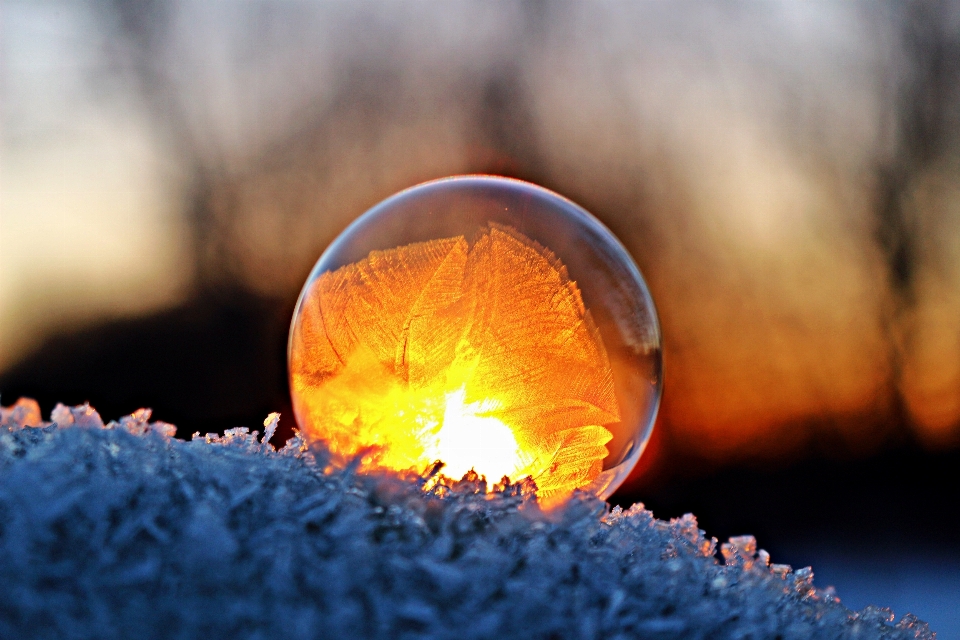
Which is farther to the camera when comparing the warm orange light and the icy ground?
the warm orange light

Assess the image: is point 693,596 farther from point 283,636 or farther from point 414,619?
point 283,636

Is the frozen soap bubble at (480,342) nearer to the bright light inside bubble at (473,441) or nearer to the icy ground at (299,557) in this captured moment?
the bright light inside bubble at (473,441)

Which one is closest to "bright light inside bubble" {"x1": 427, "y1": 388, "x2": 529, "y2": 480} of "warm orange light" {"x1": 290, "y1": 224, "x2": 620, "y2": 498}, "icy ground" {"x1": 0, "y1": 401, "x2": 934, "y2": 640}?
"warm orange light" {"x1": 290, "y1": 224, "x2": 620, "y2": 498}

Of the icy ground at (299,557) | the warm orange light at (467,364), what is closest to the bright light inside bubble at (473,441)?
the warm orange light at (467,364)

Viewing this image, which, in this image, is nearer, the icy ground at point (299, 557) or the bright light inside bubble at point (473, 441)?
the icy ground at point (299, 557)

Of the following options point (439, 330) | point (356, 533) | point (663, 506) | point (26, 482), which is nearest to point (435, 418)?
point (439, 330)

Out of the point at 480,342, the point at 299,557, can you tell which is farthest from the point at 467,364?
the point at 299,557

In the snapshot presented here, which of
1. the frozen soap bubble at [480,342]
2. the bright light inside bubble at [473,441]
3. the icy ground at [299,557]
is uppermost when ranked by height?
the frozen soap bubble at [480,342]

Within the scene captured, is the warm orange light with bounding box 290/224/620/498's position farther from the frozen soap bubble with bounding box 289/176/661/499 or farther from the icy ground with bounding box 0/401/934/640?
the icy ground with bounding box 0/401/934/640
